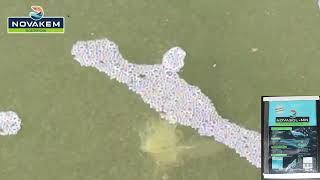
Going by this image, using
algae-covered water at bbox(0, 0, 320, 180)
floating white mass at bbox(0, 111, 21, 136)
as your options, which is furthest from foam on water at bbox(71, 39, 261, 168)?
floating white mass at bbox(0, 111, 21, 136)

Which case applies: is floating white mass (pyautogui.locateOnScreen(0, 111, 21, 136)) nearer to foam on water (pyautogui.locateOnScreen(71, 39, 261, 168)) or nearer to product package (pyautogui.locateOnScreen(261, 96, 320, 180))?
foam on water (pyautogui.locateOnScreen(71, 39, 261, 168))

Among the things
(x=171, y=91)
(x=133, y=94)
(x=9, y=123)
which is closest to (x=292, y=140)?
(x=171, y=91)

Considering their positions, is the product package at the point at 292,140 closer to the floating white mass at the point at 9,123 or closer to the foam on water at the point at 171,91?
the foam on water at the point at 171,91

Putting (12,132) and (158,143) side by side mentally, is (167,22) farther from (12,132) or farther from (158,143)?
(12,132)

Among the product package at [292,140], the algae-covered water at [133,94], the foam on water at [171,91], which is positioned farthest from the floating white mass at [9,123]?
the product package at [292,140]

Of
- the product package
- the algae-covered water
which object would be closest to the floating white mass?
the algae-covered water
